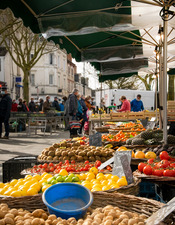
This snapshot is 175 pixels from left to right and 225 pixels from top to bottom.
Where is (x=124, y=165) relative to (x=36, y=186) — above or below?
above


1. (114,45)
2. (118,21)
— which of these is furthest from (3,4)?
(114,45)

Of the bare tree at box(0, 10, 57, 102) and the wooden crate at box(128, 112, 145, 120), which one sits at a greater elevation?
the bare tree at box(0, 10, 57, 102)

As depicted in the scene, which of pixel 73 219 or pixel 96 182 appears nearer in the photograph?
pixel 73 219

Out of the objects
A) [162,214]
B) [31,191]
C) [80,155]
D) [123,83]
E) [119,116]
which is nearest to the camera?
[162,214]

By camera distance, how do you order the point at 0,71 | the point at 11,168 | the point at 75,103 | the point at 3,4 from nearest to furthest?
the point at 3,4 < the point at 11,168 < the point at 75,103 < the point at 0,71

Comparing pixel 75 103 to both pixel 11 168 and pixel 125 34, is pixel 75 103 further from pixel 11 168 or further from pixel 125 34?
pixel 11 168

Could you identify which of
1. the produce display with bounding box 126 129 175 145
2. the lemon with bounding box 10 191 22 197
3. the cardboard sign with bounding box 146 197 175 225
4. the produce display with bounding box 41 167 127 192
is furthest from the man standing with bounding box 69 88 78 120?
the cardboard sign with bounding box 146 197 175 225

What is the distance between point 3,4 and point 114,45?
178 inches

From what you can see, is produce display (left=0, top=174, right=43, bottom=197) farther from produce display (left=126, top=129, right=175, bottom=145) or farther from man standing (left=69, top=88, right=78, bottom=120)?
man standing (left=69, top=88, right=78, bottom=120)

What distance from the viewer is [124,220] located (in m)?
2.25

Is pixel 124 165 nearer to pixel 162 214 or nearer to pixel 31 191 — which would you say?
pixel 31 191

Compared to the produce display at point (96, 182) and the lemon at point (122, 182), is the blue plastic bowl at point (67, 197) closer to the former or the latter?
the produce display at point (96, 182)

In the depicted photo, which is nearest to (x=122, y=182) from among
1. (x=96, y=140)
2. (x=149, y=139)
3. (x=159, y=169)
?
(x=159, y=169)

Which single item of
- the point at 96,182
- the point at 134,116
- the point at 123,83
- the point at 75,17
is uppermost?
the point at 123,83
